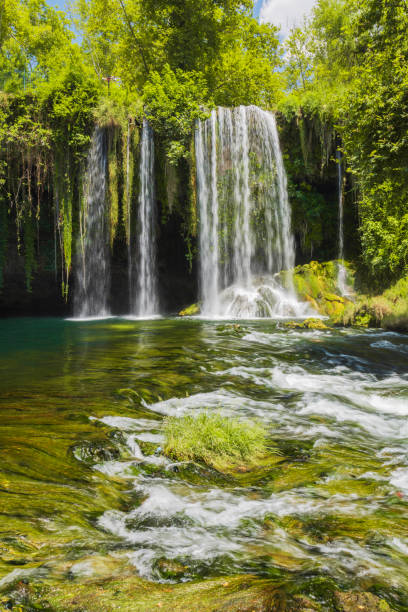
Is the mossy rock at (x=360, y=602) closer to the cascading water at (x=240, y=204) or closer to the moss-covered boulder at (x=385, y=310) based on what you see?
the moss-covered boulder at (x=385, y=310)

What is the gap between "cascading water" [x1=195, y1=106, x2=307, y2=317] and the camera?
655 inches

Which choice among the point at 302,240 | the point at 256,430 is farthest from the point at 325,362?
the point at 302,240

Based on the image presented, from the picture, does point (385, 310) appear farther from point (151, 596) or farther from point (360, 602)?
point (151, 596)

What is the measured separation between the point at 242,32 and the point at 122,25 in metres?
7.64

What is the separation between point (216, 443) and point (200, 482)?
47cm

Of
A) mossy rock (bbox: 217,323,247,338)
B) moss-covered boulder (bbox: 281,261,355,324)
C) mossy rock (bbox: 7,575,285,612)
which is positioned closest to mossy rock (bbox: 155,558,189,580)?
mossy rock (bbox: 7,575,285,612)

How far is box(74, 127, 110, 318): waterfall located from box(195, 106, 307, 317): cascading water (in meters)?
4.04

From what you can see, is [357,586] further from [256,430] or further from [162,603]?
[256,430]

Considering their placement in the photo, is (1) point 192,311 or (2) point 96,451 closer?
(2) point 96,451

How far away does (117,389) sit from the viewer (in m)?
5.07

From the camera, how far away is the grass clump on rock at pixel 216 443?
3.31 m

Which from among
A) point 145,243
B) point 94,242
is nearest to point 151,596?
point 145,243

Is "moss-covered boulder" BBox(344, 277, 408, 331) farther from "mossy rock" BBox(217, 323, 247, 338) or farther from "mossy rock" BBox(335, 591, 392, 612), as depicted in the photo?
"mossy rock" BBox(335, 591, 392, 612)

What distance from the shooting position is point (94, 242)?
16.8 m
